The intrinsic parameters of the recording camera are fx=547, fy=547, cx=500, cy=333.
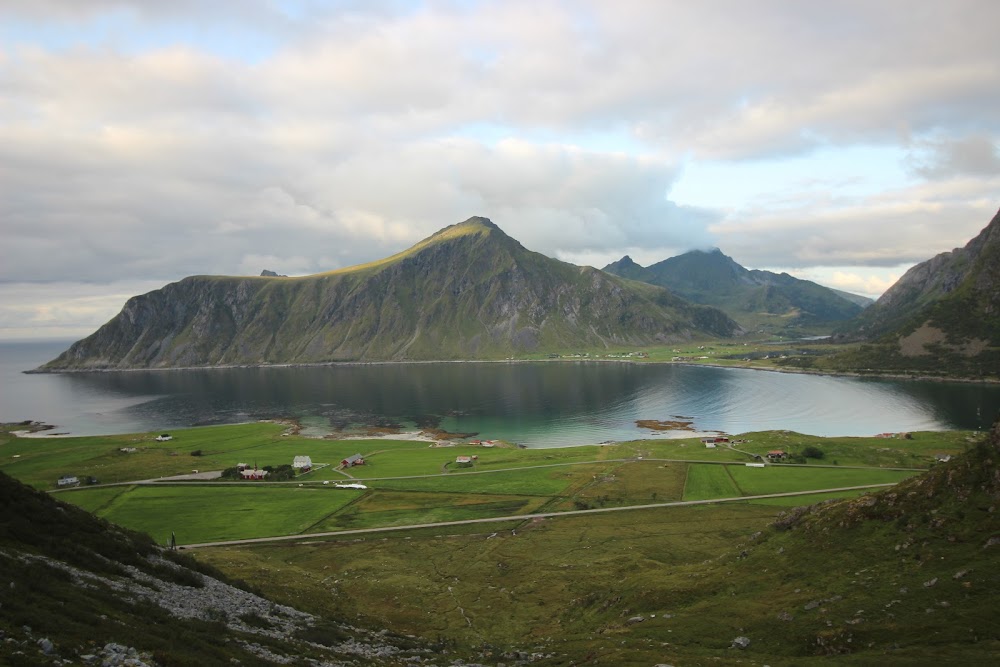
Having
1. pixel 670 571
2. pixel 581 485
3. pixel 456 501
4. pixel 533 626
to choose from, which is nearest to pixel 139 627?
pixel 533 626

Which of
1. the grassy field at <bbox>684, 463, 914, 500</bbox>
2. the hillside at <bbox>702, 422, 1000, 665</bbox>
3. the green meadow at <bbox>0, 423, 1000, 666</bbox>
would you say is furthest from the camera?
the grassy field at <bbox>684, 463, 914, 500</bbox>

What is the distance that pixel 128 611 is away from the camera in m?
28.3

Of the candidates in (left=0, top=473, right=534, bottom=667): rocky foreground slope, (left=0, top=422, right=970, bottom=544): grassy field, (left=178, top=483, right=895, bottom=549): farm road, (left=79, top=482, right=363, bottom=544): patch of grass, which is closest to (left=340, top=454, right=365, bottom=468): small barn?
(left=0, top=422, right=970, bottom=544): grassy field

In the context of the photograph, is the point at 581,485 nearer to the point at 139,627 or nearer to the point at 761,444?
the point at 761,444

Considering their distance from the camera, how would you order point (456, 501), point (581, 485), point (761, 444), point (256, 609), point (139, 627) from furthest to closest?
point (761, 444) < point (581, 485) < point (456, 501) < point (256, 609) < point (139, 627)

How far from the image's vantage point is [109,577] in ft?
108

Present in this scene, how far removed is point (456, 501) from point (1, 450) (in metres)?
145

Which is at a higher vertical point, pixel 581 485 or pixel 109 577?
pixel 109 577

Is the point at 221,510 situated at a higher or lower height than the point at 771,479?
lower

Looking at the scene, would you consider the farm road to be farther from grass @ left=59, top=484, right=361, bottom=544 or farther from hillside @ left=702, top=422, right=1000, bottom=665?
hillside @ left=702, top=422, right=1000, bottom=665

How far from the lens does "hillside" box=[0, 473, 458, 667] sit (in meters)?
22.1

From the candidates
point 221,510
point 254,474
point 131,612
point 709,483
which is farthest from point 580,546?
point 254,474

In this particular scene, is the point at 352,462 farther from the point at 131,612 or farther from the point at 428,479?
the point at 131,612

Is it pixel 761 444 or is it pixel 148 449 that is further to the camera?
pixel 148 449
